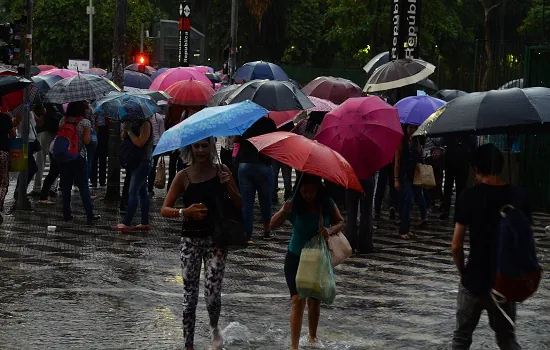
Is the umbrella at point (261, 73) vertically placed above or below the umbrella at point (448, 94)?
above

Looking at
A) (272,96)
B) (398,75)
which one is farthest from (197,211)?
(398,75)

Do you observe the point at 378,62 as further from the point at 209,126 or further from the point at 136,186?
the point at 209,126

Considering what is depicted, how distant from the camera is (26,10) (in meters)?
18.3

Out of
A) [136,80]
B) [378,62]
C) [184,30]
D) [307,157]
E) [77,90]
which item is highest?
[184,30]

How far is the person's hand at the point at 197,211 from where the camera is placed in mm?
8555

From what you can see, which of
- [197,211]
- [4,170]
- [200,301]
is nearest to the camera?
[197,211]

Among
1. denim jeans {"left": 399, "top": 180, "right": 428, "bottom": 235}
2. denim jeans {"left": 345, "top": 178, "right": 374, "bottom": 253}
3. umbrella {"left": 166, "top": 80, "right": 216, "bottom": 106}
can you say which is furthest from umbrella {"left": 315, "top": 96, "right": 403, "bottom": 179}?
umbrella {"left": 166, "top": 80, "right": 216, "bottom": 106}

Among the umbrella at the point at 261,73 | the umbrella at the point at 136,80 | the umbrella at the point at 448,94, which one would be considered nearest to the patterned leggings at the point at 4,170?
the umbrella at the point at 261,73

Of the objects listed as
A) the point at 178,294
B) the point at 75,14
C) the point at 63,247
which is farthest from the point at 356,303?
the point at 75,14

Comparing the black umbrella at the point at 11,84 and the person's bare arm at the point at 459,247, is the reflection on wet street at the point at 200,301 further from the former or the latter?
the person's bare arm at the point at 459,247

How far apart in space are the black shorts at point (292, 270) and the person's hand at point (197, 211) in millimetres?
770

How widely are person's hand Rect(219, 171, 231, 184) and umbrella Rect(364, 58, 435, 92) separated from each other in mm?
8986

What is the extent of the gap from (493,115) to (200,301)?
13.3ft

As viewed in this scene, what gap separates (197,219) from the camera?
28.2ft
